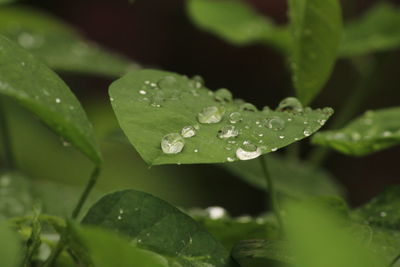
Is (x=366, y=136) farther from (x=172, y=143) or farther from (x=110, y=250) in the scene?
(x=110, y=250)

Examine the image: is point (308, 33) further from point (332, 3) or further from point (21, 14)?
point (21, 14)

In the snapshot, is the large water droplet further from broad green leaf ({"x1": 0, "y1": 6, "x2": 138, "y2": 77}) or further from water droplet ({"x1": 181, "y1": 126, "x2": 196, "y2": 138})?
broad green leaf ({"x1": 0, "y1": 6, "x2": 138, "y2": 77})

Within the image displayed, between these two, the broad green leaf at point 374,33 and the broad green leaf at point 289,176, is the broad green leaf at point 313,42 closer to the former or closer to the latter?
the broad green leaf at point 289,176

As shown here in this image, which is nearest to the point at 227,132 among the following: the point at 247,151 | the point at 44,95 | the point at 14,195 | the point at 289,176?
the point at 247,151

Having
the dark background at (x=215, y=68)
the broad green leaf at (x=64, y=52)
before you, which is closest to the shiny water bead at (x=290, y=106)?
the broad green leaf at (x=64, y=52)

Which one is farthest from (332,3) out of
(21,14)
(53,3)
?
(53,3)

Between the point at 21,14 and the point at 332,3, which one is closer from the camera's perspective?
the point at 332,3
